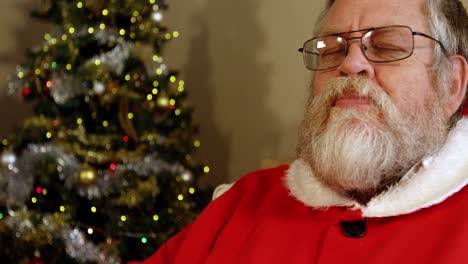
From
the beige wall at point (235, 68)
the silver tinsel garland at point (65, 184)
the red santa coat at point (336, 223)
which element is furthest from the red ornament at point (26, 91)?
the beige wall at point (235, 68)

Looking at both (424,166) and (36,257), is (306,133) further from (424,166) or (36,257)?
(36,257)

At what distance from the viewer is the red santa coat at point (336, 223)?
0.99 m

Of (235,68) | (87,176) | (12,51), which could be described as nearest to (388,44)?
(87,176)

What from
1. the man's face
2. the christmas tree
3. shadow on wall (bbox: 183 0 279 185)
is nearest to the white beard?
the man's face

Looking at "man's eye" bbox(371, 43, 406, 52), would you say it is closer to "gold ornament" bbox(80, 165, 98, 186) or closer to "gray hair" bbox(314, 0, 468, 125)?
"gray hair" bbox(314, 0, 468, 125)

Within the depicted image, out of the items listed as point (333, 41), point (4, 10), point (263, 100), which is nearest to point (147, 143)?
point (263, 100)

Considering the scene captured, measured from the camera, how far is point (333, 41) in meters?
1.19

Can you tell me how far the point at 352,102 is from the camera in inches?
43.3

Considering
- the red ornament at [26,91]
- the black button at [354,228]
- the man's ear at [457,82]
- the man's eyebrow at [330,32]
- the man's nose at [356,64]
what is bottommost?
the black button at [354,228]

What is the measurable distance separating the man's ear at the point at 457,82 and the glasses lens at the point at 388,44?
15cm

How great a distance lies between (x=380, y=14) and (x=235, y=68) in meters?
1.79

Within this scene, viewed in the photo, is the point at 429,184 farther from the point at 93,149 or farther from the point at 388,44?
the point at 93,149

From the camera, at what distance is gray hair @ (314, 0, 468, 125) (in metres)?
1.13

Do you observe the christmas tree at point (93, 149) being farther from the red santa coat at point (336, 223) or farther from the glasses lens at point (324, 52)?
the glasses lens at point (324, 52)
